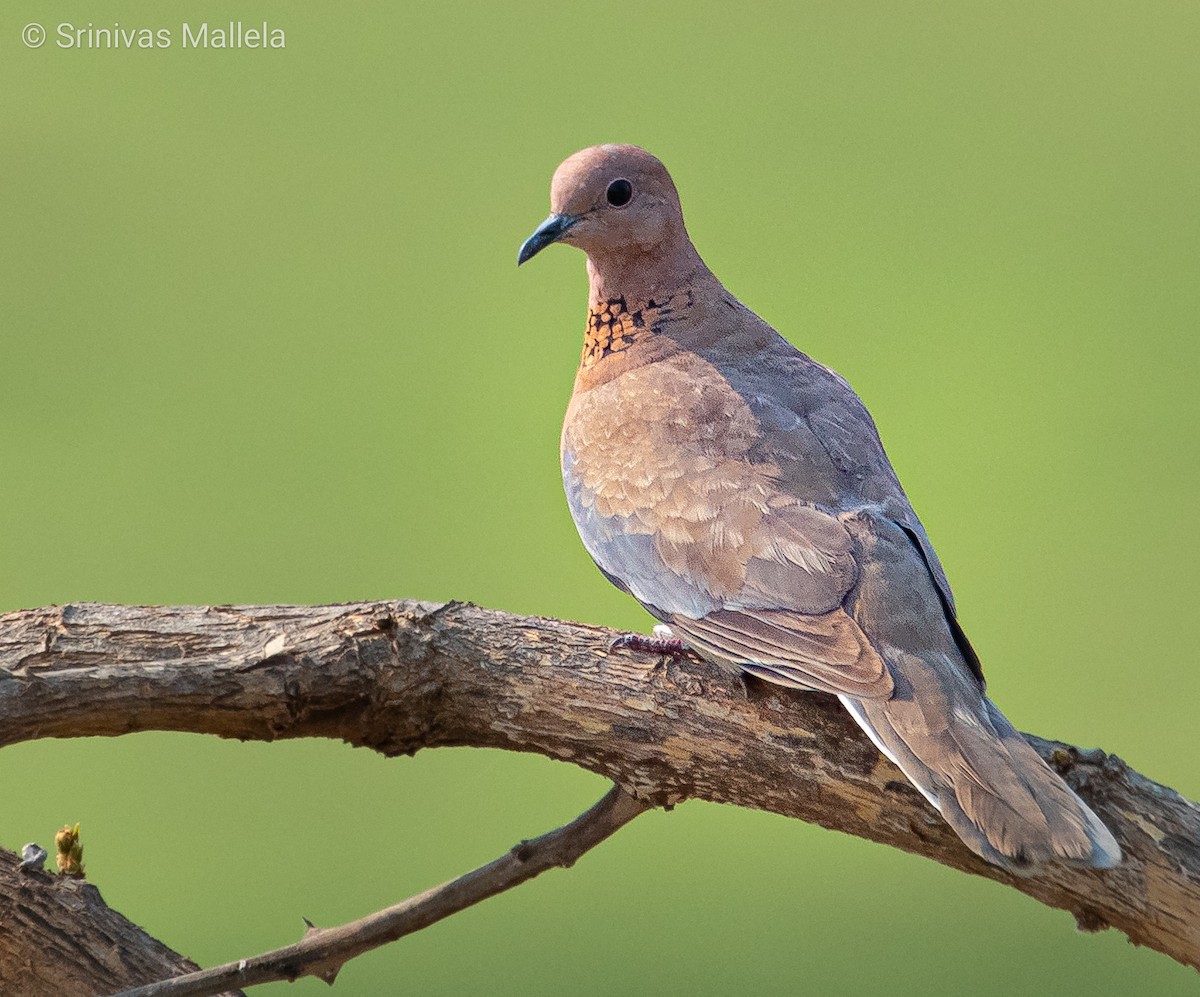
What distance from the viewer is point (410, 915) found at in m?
2.11

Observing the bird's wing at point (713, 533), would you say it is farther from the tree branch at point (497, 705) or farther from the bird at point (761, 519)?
the tree branch at point (497, 705)

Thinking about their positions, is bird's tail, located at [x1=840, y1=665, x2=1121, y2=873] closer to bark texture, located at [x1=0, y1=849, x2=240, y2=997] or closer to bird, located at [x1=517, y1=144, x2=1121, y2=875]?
bird, located at [x1=517, y1=144, x2=1121, y2=875]

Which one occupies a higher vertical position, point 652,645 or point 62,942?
point 652,645

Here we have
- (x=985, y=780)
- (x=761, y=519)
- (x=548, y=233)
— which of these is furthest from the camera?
(x=548, y=233)

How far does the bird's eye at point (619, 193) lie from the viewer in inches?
95.0

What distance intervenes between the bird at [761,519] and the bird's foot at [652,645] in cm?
3

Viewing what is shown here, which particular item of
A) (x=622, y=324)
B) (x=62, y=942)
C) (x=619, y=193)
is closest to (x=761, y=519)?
(x=622, y=324)

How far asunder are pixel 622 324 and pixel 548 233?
0.20 metres

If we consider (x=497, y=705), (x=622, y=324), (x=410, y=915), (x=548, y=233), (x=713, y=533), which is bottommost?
(x=410, y=915)

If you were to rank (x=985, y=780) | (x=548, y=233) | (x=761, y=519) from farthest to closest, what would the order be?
(x=548, y=233)
(x=761, y=519)
(x=985, y=780)

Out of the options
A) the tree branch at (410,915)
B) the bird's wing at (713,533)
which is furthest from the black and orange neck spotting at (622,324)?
the tree branch at (410,915)

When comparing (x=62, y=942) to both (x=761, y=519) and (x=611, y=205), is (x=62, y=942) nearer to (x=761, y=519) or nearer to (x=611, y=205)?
(x=761, y=519)

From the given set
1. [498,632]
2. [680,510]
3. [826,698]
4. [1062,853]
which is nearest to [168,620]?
[498,632]

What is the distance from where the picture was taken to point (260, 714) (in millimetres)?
2035
